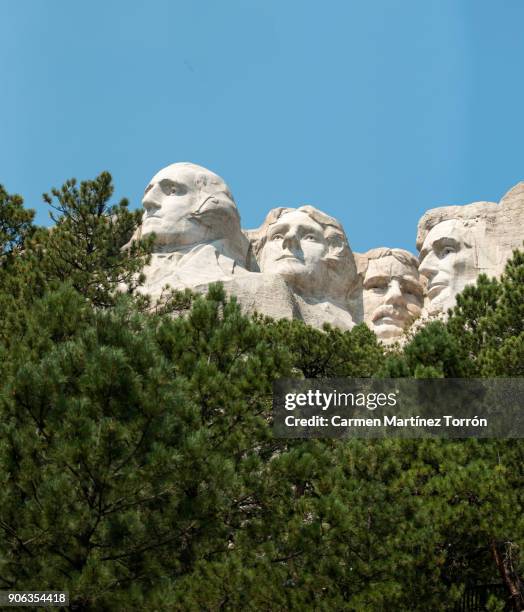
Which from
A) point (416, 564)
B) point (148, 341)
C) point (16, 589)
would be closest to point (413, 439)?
point (416, 564)

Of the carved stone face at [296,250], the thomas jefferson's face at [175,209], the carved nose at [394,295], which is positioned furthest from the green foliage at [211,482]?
the carved nose at [394,295]

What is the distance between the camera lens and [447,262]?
76.7ft

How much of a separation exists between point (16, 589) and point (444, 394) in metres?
5.67

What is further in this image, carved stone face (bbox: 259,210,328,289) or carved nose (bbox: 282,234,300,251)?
carved nose (bbox: 282,234,300,251)

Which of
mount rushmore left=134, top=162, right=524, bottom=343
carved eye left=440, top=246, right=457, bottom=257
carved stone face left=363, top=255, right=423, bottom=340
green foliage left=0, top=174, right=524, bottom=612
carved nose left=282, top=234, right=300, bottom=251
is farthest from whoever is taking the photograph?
carved stone face left=363, top=255, right=423, bottom=340

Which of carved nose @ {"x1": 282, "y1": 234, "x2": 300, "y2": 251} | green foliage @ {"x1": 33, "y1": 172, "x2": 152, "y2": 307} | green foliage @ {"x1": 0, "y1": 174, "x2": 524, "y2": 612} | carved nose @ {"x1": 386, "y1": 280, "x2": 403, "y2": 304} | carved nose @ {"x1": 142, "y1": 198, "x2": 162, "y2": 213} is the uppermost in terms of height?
carved nose @ {"x1": 142, "y1": 198, "x2": 162, "y2": 213}

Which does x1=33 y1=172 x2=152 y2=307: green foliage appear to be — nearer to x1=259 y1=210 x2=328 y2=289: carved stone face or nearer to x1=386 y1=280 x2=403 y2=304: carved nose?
x1=259 y1=210 x2=328 y2=289: carved stone face

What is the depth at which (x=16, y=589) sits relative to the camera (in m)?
8.85

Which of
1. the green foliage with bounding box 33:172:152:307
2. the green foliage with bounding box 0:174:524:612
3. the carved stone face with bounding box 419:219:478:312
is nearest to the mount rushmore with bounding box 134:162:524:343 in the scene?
the carved stone face with bounding box 419:219:478:312

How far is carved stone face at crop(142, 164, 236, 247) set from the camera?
23328 millimetres

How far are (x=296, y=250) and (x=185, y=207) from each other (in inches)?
97.5

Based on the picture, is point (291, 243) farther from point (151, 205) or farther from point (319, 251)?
point (151, 205)

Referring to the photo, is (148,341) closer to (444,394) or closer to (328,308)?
(444,394)

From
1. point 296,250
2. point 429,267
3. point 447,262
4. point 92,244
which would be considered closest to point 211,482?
point 92,244
